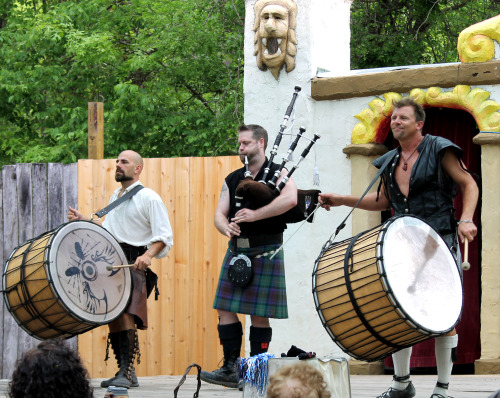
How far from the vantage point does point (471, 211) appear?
5.68 meters

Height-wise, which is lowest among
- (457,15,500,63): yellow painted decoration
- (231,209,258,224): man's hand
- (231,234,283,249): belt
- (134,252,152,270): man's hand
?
(134,252,152,270): man's hand

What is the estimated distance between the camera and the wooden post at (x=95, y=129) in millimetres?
9359

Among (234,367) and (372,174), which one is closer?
(234,367)

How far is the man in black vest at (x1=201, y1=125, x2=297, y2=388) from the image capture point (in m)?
6.62

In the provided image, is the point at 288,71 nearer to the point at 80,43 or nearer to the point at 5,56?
the point at 80,43

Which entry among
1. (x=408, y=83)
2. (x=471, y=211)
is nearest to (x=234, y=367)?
(x=471, y=211)

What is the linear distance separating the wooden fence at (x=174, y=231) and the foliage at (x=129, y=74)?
386cm

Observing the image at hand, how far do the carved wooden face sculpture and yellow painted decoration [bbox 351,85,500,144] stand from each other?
2.71 feet

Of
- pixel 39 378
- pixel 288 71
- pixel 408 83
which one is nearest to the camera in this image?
pixel 39 378

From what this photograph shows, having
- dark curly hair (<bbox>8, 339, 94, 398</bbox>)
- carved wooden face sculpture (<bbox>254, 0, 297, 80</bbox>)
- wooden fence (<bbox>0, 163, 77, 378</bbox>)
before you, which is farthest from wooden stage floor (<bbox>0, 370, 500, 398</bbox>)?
dark curly hair (<bbox>8, 339, 94, 398</bbox>)

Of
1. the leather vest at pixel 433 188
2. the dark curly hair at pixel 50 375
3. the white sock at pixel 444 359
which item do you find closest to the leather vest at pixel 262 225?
the leather vest at pixel 433 188

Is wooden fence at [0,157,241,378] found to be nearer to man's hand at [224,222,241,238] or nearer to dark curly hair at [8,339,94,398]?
man's hand at [224,222,241,238]

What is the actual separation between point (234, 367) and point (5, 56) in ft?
29.1

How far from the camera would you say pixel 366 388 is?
6.79m
